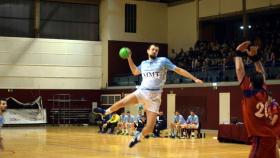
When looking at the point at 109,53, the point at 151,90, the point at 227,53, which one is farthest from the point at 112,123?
the point at 151,90

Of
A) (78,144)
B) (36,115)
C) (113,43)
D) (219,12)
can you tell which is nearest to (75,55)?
(113,43)

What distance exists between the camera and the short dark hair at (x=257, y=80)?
5.72 m

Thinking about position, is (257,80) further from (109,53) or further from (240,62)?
(109,53)

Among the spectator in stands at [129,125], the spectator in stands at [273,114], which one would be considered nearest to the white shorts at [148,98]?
the spectator in stands at [273,114]

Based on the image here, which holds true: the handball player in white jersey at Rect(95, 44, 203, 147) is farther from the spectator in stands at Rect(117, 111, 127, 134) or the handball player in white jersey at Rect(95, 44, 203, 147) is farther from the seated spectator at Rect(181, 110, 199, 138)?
the spectator in stands at Rect(117, 111, 127, 134)

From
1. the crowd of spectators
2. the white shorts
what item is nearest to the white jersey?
the white shorts

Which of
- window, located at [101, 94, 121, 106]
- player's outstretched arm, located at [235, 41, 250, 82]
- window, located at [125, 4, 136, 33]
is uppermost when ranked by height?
window, located at [125, 4, 136, 33]

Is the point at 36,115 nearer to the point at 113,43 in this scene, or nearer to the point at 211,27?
the point at 113,43

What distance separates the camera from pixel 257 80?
5.72 meters

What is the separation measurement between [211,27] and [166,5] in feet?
17.6

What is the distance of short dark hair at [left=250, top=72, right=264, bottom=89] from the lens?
18.8ft

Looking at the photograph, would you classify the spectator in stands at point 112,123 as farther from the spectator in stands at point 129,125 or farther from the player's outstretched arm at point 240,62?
the player's outstretched arm at point 240,62

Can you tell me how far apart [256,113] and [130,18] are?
117 ft

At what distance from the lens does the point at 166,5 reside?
42.2m
